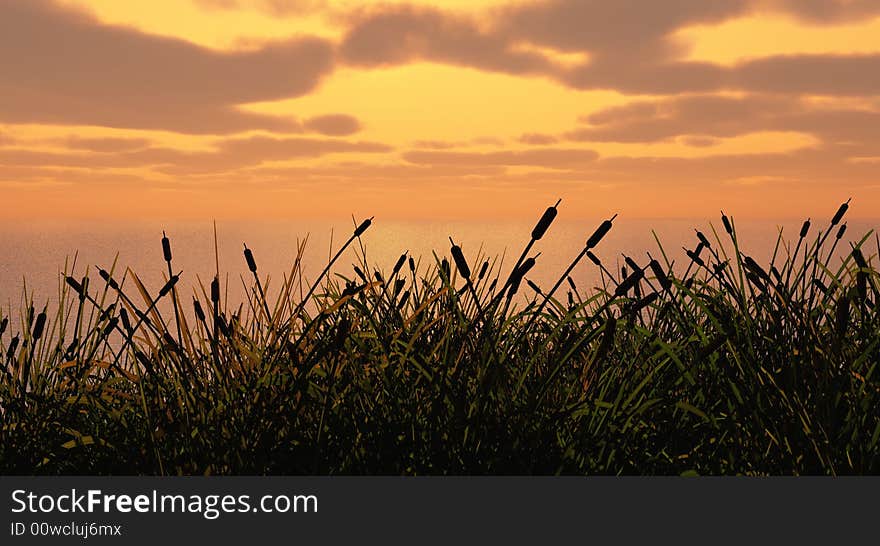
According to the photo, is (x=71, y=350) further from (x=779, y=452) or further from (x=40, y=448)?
(x=779, y=452)

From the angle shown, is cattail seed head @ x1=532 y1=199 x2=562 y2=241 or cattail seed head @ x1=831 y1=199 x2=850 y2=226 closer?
cattail seed head @ x1=532 y1=199 x2=562 y2=241

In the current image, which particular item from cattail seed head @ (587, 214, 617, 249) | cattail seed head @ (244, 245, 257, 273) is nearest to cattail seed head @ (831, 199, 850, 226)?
cattail seed head @ (587, 214, 617, 249)

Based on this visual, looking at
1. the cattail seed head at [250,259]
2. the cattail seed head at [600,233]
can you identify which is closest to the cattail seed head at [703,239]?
the cattail seed head at [600,233]

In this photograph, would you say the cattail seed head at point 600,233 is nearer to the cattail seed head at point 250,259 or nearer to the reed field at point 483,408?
the reed field at point 483,408

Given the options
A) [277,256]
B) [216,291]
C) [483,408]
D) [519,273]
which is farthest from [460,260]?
[277,256]

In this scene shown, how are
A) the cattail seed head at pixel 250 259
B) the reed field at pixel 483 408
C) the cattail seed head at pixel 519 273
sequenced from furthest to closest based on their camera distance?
the cattail seed head at pixel 250 259
the reed field at pixel 483 408
the cattail seed head at pixel 519 273

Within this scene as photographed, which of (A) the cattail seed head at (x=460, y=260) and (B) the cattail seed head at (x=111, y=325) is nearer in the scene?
(A) the cattail seed head at (x=460, y=260)

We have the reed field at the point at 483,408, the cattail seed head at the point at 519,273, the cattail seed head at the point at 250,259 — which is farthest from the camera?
the cattail seed head at the point at 250,259

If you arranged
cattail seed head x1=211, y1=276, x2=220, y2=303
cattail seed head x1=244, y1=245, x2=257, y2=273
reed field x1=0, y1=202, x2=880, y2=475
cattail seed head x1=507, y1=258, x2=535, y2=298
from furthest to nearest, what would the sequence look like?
cattail seed head x1=244, y1=245, x2=257, y2=273 < cattail seed head x1=211, y1=276, x2=220, y2=303 < reed field x1=0, y1=202, x2=880, y2=475 < cattail seed head x1=507, y1=258, x2=535, y2=298

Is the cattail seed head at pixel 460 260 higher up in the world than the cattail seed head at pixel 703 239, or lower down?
lower down

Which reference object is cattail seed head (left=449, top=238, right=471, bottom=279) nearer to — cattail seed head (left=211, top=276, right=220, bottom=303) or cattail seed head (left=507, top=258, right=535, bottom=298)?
cattail seed head (left=507, top=258, right=535, bottom=298)
